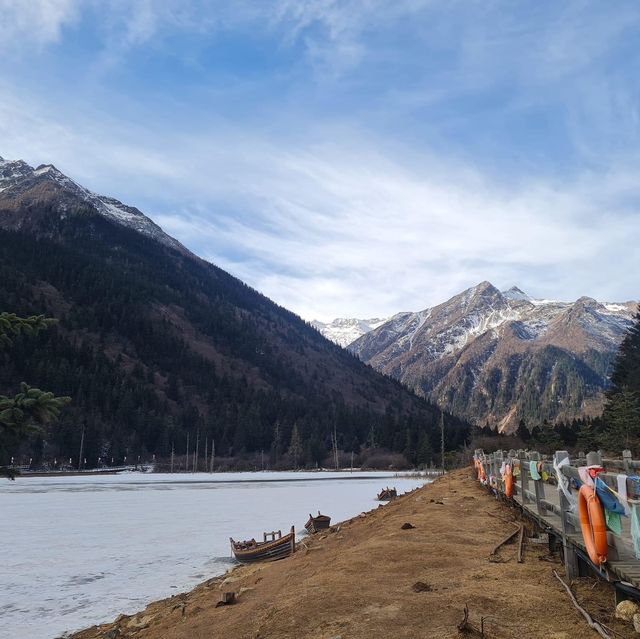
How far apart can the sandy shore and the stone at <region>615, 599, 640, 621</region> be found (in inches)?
6.0

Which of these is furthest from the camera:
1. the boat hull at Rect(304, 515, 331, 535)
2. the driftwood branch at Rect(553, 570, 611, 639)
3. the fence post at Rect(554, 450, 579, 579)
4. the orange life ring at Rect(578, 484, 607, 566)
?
the boat hull at Rect(304, 515, 331, 535)

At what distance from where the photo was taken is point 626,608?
294 inches

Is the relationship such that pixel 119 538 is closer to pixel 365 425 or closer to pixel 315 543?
pixel 315 543

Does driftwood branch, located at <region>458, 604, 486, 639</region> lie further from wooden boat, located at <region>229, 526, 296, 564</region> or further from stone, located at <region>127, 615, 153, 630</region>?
wooden boat, located at <region>229, 526, 296, 564</region>

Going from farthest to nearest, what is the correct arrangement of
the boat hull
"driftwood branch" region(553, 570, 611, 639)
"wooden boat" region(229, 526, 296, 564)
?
the boat hull → "wooden boat" region(229, 526, 296, 564) → "driftwood branch" region(553, 570, 611, 639)

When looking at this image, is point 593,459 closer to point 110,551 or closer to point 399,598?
point 399,598

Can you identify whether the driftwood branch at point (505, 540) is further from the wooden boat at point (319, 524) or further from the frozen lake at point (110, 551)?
the wooden boat at point (319, 524)

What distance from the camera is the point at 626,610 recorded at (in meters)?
7.43

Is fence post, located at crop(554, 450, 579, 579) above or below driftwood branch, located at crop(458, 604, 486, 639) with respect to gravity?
above

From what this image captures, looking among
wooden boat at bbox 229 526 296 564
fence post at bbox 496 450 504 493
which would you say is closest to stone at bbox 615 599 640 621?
fence post at bbox 496 450 504 493

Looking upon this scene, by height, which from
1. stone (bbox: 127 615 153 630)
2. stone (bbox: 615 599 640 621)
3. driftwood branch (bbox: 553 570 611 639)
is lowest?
stone (bbox: 127 615 153 630)

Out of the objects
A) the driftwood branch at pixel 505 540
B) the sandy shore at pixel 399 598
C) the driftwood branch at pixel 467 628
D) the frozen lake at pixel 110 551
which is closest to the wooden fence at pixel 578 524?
the sandy shore at pixel 399 598

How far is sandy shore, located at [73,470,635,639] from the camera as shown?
7977mm

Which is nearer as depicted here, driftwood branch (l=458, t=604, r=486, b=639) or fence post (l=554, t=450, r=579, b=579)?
driftwood branch (l=458, t=604, r=486, b=639)
